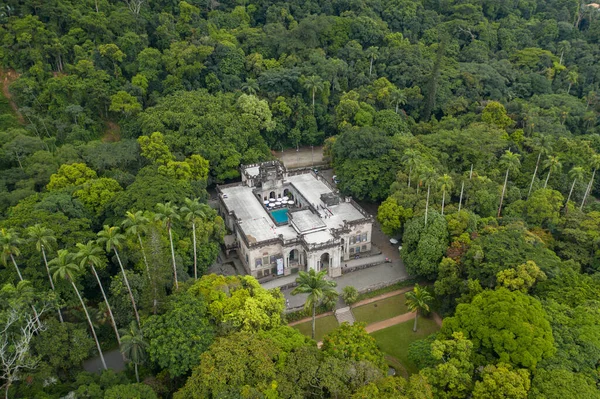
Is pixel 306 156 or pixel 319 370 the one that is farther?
pixel 306 156

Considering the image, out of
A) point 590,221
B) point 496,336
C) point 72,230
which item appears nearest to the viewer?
point 496,336

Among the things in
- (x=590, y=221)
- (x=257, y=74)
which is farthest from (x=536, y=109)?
(x=257, y=74)

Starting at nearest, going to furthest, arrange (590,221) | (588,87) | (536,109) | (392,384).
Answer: (392,384) < (590,221) < (536,109) < (588,87)

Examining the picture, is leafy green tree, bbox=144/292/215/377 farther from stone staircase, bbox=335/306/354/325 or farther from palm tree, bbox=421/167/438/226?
palm tree, bbox=421/167/438/226

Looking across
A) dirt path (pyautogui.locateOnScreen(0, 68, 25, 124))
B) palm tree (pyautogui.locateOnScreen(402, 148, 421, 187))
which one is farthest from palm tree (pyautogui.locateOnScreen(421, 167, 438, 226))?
dirt path (pyautogui.locateOnScreen(0, 68, 25, 124))

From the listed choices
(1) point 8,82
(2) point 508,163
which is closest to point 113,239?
(2) point 508,163

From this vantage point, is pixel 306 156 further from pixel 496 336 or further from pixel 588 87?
pixel 588 87

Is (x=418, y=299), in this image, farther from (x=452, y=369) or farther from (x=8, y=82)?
(x=8, y=82)

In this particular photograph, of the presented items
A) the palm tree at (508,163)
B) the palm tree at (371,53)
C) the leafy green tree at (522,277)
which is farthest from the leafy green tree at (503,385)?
the palm tree at (371,53)
